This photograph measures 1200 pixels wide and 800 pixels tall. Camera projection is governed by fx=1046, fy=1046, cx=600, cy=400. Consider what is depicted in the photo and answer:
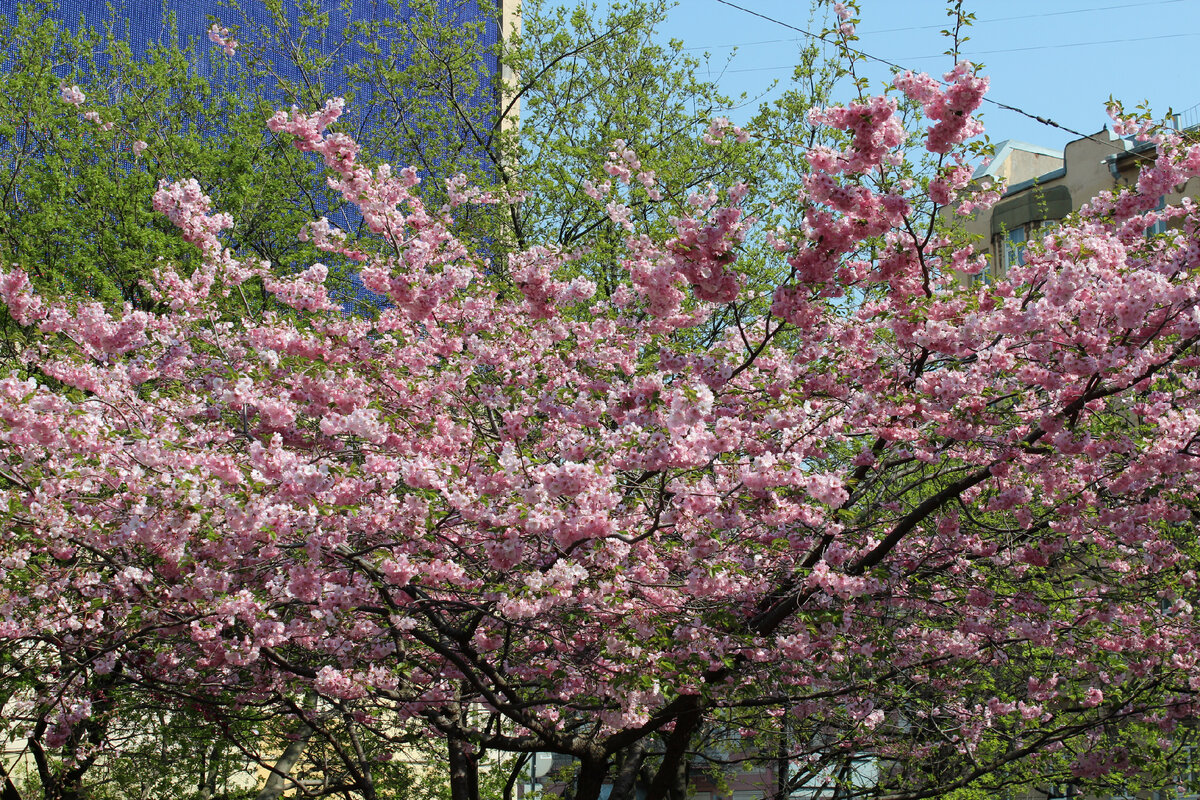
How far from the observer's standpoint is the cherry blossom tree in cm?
541

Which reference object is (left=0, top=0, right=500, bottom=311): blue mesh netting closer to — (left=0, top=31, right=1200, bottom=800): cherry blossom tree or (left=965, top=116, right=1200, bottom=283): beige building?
(left=0, top=31, right=1200, bottom=800): cherry blossom tree

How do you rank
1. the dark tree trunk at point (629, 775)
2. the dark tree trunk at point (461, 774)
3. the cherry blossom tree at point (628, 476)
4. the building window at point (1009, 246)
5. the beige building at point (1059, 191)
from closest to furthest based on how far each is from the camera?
the cherry blossom tree at point (628, 476) < the dark tree trunk at point (629, 775) < the dark tree trunk at point (461, 774) < the beige building at point (1059, 191) < the building window at point (1009, 246)

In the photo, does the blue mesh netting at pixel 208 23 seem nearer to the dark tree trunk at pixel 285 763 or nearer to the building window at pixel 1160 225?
the dark tree trunk at pixel 285 763

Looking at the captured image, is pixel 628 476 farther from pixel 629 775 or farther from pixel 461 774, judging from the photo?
pixel 461 774

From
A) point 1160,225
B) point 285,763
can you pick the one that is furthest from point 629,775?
point 1160,225

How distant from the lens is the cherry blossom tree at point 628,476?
5.41 meters

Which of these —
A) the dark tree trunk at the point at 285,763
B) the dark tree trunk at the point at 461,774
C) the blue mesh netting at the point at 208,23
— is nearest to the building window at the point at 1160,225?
the dark tree trunk at the point at 461,774

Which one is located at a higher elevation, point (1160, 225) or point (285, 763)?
point (1160, 225)

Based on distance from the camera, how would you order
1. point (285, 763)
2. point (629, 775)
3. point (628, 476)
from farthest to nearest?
point (285, 763) → point (629, 775) → point (628, 476)

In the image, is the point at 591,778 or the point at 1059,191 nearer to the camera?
the point at 591,778

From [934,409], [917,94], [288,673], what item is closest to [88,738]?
[288,673]

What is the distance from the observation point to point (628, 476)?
6.67 meters

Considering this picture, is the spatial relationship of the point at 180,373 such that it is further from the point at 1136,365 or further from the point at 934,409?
the point at 1136,365

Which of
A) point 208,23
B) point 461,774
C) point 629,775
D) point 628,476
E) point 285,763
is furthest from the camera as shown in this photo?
point 208,23
